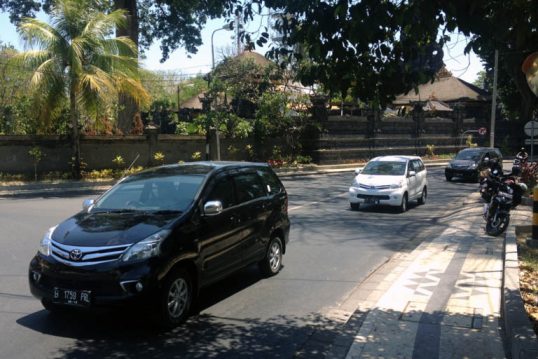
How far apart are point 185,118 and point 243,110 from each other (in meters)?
8.44

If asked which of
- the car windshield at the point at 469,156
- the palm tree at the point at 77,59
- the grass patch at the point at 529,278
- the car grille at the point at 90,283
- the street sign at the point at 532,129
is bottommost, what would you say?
the grass patch at the point at 529,278

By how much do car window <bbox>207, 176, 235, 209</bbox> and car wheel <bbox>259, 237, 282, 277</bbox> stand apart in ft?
4.17

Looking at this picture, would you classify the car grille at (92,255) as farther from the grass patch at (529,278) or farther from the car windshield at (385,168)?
the car windshield at (385,168)

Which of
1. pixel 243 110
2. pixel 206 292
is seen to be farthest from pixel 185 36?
pixel 206 292

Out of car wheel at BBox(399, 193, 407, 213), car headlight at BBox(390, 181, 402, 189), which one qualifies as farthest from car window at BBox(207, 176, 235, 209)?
car wheel at BBox(399, 193, 407, 213)

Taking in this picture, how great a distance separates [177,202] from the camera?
6316mm

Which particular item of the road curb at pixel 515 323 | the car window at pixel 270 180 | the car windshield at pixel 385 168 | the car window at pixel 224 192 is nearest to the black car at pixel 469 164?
the car windshield at pixel 385 168

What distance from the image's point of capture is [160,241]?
18.0 feet

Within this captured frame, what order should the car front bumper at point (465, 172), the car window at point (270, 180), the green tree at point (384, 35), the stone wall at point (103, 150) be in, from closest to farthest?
the green tree at point (384, 35) < the car window at point (270, 180) < the stone wall at point (103, 150) < the car front bumper at point (465, 172)

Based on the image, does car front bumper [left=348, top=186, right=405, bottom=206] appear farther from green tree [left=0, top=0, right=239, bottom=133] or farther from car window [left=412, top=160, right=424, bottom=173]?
green tree [left=0, top=0, right=239, bottom=133]

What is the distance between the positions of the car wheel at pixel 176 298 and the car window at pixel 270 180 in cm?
255

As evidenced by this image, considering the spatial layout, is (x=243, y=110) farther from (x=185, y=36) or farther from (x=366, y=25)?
(x=366, y=25)

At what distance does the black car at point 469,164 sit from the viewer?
26.3 meters

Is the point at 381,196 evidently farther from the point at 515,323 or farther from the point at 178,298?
the point at 178,298
